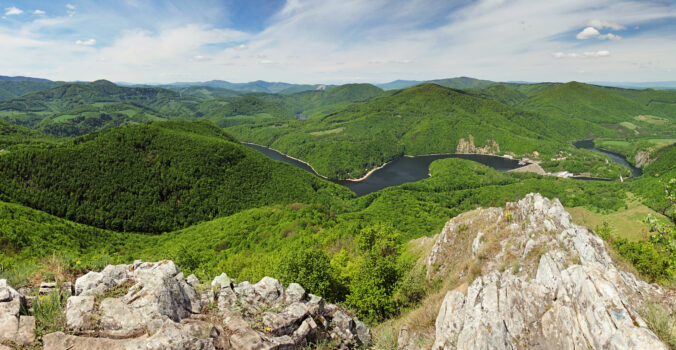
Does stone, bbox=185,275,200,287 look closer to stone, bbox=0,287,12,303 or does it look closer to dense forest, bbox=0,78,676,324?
dense forest, bbox=0,78,676,324

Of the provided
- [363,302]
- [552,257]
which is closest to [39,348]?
[363,302]

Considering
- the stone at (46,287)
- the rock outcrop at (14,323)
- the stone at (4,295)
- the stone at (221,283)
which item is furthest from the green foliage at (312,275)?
the stone at (4,295)

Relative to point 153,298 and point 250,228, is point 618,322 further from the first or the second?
point 250,228

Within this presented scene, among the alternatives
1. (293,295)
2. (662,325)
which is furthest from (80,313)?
(662,325)

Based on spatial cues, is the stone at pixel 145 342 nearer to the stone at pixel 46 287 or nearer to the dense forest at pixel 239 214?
the stone at pixel 46 287

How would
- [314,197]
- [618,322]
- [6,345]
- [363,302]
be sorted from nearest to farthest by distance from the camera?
[6,345] → [618,322] → [363,302] → [314,197]

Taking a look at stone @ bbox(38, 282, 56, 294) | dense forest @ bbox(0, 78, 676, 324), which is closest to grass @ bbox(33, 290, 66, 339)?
stone @ bbox(38, 282, 56, 294)

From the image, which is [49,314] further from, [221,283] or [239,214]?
[239,214]

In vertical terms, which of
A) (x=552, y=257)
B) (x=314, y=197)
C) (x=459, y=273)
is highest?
(x=552, y=257)

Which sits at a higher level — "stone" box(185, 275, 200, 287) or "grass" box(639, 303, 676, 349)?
"grass" box(639, 303, 676, 349)
